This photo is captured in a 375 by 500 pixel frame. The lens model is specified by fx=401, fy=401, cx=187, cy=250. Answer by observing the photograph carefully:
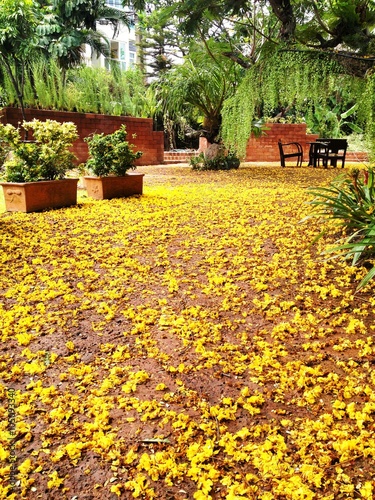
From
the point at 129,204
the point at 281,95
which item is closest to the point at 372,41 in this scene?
the point at 281,95

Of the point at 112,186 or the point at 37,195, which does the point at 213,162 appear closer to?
the point at 112,186

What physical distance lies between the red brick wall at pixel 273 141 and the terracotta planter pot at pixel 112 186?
24.7ft

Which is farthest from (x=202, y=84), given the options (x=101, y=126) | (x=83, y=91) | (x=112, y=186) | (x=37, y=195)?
(x=37, y=195)

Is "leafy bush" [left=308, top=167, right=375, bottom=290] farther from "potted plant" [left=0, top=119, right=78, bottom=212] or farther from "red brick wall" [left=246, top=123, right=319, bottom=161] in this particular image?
"red brick wall" [left=246, top=123, right=319, bottom=161]

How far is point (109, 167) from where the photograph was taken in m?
4.90

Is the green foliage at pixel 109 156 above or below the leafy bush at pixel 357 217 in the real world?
above

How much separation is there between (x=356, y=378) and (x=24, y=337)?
53.9 inches

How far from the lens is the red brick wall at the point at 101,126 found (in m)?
8.45

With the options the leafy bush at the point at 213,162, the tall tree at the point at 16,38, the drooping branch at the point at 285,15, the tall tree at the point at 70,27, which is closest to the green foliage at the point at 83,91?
the tall tree at the point at 16,38

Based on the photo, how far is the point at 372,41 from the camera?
4.17 metres

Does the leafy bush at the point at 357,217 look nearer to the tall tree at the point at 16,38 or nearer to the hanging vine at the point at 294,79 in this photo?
the hanging vine at the point at 294,79

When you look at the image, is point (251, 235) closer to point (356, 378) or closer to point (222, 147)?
point (356, 378)

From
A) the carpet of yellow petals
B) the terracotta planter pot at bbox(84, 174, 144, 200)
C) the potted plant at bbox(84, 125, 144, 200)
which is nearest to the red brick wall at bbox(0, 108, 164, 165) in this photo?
the potted plant at bbox(84, 125, 144, 200)

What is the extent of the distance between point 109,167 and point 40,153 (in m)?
0.85
